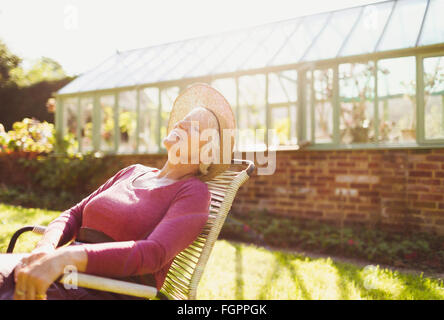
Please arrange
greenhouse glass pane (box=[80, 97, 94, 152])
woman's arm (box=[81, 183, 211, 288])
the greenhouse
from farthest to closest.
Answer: greenhouse glass pane (box=[80, 97, 94, 152])
the greenhouse
woman's arm (box=[81, 183, 211, 288])

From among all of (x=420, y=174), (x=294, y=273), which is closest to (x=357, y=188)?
(x=420, y=174)

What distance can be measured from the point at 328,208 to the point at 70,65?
18.7 metres

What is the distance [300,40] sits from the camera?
7180 millimetres

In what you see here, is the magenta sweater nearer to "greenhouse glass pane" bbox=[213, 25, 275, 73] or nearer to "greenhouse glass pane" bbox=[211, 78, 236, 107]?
"greenhouse glass pane" bbox=[211, 78, 236, 107]

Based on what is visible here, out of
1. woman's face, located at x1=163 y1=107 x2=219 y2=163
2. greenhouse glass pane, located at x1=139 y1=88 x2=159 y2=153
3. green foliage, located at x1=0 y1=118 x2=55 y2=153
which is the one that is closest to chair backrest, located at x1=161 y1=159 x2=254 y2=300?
woman's face, located at x1=163 y1=107 x2=219 y2=163

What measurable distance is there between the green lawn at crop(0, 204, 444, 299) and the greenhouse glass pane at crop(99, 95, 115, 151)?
5959 millimetres

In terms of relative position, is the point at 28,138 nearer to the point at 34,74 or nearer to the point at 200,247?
the point at 34,74

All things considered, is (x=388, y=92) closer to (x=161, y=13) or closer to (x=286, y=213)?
(x=286, y=213)

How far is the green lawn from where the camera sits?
297cm

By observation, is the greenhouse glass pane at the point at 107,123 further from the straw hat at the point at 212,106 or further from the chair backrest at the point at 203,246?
the chair backrest at the point at 203,246

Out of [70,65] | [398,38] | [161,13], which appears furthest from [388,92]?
[70,65]

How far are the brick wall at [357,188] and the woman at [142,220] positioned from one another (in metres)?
4.56

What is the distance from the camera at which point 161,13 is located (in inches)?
396
